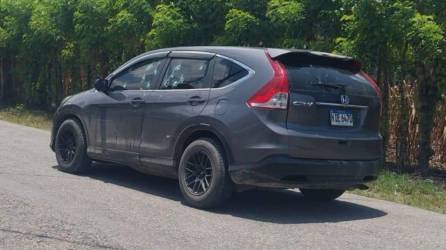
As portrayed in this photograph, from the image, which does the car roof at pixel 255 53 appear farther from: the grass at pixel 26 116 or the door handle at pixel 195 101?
the grass at pixel 26 116

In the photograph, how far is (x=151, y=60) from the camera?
8.64 m

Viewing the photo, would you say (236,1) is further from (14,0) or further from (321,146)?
(14,0)

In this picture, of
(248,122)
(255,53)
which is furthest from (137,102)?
(248,122)

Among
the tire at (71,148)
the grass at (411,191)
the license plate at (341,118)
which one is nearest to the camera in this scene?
the license plate at (341,118)

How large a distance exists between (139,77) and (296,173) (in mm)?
2628

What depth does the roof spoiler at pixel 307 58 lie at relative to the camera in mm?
7410

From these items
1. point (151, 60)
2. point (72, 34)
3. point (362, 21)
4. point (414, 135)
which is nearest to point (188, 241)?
point (151, 60)

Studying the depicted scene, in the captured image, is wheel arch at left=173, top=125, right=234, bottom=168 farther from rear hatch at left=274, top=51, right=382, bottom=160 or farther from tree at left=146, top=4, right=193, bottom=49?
tree at left=146, top=4, right=193, bottom=49

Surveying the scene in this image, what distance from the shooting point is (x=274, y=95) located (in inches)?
279

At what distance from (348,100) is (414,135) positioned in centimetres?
394

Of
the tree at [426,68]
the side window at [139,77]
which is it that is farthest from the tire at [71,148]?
the tree at [426,68]

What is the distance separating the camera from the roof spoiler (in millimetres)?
7410

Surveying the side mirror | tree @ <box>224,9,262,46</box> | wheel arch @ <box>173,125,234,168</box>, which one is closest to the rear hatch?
wheel arch @ <box>173,125,234,168</box>

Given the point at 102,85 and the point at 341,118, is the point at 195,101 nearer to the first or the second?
the point at 341,118
